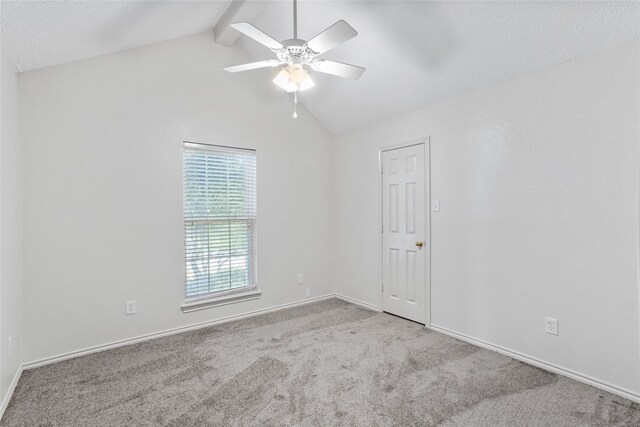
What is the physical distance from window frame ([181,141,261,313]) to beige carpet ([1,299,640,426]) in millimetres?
408

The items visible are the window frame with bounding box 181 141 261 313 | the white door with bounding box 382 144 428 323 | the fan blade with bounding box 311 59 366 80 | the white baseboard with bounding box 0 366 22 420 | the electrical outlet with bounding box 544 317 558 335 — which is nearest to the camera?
the white baseboard with bounding box 0 366 22 420

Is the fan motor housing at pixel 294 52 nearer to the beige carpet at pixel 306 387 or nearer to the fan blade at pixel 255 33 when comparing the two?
the fan blade at pixel 255 33

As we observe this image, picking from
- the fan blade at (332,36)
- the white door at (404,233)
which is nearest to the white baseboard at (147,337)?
the white door at (404,233)

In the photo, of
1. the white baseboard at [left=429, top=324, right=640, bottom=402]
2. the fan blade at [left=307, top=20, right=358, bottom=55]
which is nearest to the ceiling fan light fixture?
the fan blade at [left=307, top=20, right=358, bottom=55]

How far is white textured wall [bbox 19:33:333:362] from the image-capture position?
269 centimetres

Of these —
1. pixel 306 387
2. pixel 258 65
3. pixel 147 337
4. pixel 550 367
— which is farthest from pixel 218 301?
pixel 550 367

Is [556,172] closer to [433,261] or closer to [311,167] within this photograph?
[433,261]

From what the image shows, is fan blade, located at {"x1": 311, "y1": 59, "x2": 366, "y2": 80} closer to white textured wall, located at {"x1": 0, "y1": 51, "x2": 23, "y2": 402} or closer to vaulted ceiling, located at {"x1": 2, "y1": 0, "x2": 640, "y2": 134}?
vaulted ceiling, located at {"x1": 2, "y1": 0, "x2": 640, "y2": 134}

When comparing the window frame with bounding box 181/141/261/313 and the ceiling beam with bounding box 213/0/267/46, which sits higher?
the ceiling beam with bounding box 213/0/267/46

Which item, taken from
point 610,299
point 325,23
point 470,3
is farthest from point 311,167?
point 610,299

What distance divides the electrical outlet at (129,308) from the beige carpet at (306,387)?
310mm

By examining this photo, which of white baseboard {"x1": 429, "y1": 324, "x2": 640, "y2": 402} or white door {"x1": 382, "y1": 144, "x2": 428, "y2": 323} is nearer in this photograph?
white baseboard {"x1": 429, "y1": 324, "x2": 640, "y2": 402}

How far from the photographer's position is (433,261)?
11.2 ft

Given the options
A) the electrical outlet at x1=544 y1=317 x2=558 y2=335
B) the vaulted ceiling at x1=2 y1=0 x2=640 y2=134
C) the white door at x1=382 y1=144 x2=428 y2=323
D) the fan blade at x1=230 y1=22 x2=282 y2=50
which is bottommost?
the electrical outlet at x1=544 y1=317 x2=558 y2=335
